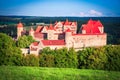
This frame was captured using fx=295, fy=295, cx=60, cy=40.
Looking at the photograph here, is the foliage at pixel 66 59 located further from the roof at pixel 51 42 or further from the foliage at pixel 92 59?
the roof at pixel 51 42

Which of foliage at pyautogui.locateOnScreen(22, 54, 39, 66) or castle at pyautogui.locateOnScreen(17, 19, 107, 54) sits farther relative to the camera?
castle at pyautogui.locateOnScreen(17, 19, 107, 54)

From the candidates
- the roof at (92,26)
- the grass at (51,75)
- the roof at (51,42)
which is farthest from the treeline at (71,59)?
the roof at (92,26)

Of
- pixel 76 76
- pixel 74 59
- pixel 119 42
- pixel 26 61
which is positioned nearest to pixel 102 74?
pixel 76 76

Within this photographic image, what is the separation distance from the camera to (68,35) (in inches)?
631

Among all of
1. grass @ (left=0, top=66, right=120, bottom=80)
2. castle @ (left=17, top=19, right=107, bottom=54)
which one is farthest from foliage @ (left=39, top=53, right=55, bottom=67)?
castle @ (left=17, top=19, right=107, bottom=54)

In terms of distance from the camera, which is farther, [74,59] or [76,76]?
[74,59]

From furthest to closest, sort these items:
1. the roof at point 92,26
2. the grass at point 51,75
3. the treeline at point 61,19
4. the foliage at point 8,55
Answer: the treeline at point 61,19 < the roof at point 92,26 < the foliage at point 8,55 < the grass at point 51,75

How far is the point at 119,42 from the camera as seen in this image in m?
18.2

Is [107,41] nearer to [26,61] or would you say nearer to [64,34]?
[64,34]

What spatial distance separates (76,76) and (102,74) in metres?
0.84

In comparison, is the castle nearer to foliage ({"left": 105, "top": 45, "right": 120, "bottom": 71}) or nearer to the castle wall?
the castle wall

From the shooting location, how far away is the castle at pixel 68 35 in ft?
49.9

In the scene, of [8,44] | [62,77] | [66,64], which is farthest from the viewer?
[8,44]

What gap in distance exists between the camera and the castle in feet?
49.9
